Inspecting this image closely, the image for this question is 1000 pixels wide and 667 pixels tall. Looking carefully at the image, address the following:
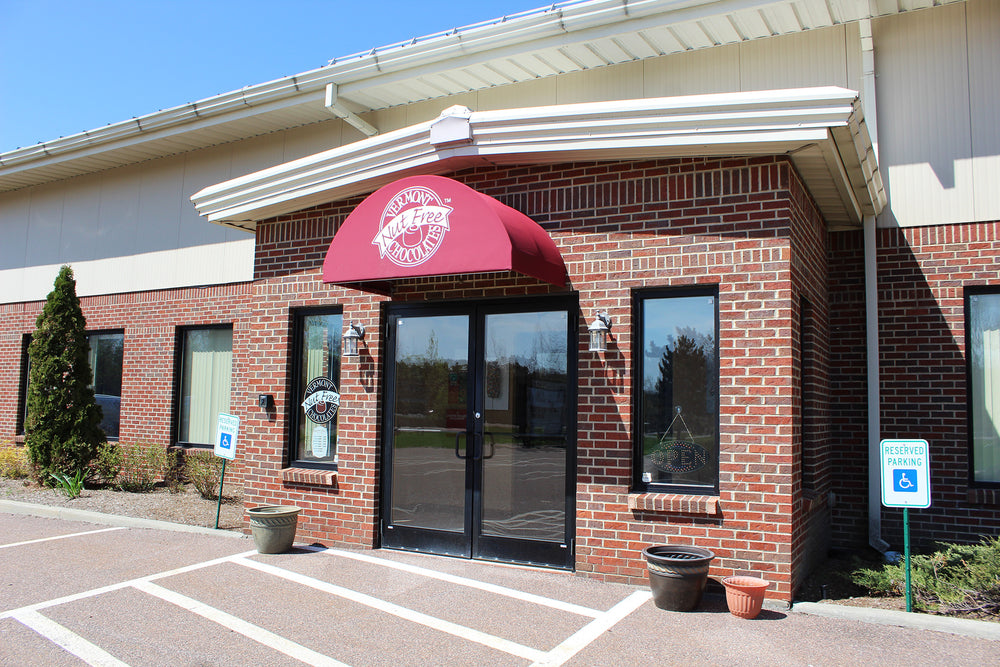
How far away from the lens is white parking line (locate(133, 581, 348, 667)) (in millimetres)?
4719

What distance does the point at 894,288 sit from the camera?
26.7ft

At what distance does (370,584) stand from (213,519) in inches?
158

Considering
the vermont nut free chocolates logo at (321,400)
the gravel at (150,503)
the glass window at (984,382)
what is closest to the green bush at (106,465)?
the gravel at (150,503)

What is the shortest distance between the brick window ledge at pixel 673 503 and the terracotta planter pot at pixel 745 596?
64cm

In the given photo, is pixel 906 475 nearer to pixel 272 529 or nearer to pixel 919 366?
Result: pixel 919 366

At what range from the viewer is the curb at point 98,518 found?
28.6 feet

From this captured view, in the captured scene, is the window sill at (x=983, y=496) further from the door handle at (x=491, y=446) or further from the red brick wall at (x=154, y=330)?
the red brick wall at (x=154, y=330)

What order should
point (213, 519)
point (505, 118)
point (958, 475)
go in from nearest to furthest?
point (505, 118) < point (958, 475) < point (213, 519)

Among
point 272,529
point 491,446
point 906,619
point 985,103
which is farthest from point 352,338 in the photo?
point 985,103

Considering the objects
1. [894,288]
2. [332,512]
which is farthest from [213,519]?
[894,288]

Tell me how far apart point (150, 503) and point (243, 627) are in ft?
19.5

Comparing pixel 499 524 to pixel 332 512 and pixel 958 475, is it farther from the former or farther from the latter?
pixel 958 475

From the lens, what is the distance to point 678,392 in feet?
21.2

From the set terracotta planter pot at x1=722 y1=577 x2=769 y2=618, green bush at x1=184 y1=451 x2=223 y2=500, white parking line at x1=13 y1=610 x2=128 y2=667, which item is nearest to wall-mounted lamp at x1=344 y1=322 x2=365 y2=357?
white parking line at x1=13 y1=610 x2=128 y2=667
